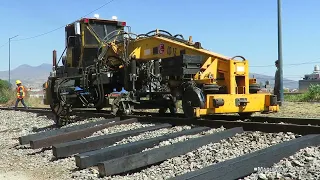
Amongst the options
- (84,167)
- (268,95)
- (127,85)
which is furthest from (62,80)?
(84,167)

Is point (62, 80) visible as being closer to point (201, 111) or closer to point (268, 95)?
point (201, 111)

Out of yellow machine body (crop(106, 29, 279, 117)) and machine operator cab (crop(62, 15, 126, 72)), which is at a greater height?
machine operator cab (crop(62, 15, 126, 72))

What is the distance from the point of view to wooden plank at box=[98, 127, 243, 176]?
4.72 metres

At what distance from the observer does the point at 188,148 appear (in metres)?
5.48

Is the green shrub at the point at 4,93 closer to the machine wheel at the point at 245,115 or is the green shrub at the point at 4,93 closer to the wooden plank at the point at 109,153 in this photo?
the machine wheel at the point at 245,115

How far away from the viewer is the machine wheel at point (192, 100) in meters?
7.66

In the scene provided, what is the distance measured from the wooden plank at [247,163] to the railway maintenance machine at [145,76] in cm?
274

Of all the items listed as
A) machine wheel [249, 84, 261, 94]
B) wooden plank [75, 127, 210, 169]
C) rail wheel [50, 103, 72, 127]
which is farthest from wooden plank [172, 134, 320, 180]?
rail wheel [50, 103, 72, 127]

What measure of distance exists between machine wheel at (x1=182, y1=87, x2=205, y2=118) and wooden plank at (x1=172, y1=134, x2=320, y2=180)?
2733 millimetres

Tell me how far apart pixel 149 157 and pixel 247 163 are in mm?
1371

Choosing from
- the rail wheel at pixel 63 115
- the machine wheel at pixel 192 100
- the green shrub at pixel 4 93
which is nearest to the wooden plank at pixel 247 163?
the machine wheel at pixel 192 100

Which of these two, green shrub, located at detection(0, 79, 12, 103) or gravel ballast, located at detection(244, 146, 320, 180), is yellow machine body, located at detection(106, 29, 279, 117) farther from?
green shrub, located at detection(0, 79, 12, 103)

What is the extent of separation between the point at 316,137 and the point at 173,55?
14.7ft

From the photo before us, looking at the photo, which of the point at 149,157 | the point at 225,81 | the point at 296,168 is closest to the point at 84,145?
the point at 149,157
